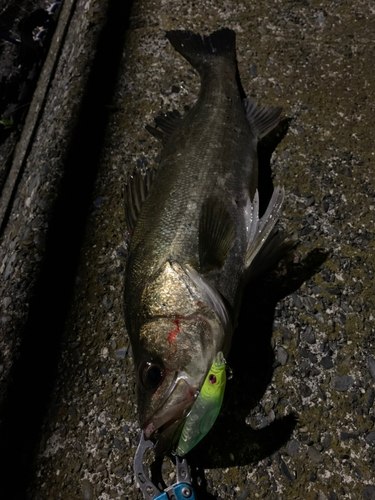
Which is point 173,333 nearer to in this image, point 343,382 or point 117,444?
point 117,444

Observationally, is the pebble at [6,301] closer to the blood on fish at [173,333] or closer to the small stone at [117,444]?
the small stone at [117,444]

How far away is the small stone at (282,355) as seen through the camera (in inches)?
88.2

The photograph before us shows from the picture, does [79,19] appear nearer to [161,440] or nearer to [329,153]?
[329,153]

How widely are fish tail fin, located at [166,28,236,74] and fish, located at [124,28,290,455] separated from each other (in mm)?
357

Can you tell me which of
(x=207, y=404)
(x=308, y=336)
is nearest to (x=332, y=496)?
(x=308, y=336)

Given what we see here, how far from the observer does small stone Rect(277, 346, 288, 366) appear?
7.35ft

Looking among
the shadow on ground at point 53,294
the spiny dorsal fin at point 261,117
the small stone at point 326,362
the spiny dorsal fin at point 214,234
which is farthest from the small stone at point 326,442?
the spiny dorsal fin at point 261,117

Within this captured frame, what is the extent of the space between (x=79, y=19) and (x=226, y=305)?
3.35 m

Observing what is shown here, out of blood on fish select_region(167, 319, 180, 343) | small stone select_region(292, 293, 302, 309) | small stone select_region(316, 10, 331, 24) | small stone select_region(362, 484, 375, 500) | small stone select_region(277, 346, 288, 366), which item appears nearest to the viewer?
blood on fish select_region(167, 319, 180, 343)

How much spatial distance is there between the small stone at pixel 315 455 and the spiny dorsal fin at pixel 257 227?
3.22 feet

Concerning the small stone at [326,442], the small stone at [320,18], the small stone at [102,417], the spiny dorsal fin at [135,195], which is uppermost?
the small stone at [320,18]

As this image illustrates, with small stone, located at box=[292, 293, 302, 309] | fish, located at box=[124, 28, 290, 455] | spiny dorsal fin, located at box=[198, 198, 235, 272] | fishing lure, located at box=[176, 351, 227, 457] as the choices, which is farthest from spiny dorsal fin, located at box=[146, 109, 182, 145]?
fishing lure, located at box=[176, 351, 227, 457]

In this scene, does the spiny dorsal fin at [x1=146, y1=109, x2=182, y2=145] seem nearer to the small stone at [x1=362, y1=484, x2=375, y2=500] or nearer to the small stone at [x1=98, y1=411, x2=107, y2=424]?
the small stone at [x1=98, y1=411, x2=107, y2=424]

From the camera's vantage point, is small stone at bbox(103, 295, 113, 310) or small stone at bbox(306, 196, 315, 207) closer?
small stone at bbox(103, 295, 113, 310)
